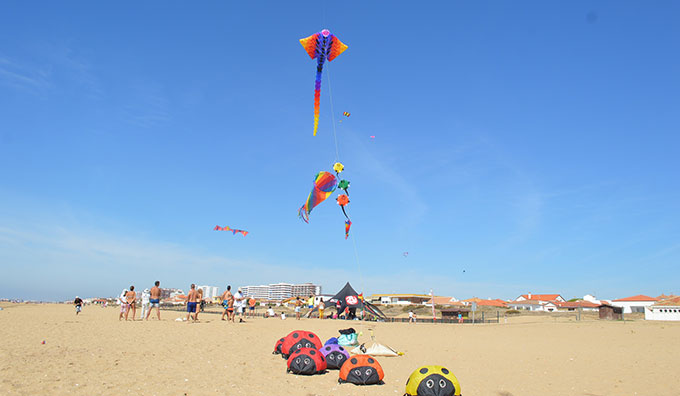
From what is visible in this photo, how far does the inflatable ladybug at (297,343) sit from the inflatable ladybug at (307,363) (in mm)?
964

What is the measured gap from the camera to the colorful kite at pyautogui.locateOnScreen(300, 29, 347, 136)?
11.0 meters

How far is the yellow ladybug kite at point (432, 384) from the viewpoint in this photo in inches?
250

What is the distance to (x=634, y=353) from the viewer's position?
13.1m

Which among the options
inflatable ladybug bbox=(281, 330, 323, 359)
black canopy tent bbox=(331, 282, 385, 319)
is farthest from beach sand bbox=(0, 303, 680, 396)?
black canopy tent bbox=(331, 282, 385, 319)

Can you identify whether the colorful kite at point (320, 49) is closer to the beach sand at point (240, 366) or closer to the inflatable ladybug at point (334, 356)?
the inflatable ladybug at point (334, 356)

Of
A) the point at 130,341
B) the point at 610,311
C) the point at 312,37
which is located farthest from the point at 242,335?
the point at 610,311

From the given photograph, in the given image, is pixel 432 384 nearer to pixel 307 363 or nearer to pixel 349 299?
pixel 307 363

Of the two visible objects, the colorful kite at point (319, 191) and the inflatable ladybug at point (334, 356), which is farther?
the colorful kite at point (319, 191)

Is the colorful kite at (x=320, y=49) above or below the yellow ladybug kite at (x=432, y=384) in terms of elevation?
above

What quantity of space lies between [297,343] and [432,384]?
407 centimetres

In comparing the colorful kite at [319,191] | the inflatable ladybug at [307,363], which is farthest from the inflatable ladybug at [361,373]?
the colorful kite at [319,191]

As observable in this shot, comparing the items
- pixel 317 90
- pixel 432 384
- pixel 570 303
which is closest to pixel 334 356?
pixel 432 384

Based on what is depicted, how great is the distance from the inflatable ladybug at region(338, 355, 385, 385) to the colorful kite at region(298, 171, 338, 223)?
10116 millimetres

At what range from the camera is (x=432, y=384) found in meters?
6.39
